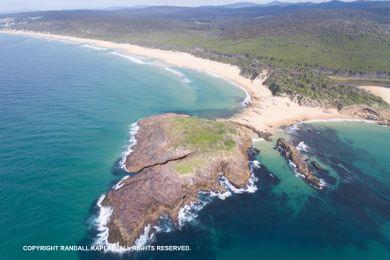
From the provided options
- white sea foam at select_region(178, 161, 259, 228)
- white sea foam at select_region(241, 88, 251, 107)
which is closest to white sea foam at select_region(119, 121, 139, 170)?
white sea foam at select_region(178, 161, 259, 228)

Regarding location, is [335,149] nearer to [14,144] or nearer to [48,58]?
[14,144]

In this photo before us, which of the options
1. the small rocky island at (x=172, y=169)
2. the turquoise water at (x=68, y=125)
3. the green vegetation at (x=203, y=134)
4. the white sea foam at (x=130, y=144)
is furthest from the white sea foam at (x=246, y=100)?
the white sea foam at (x=130, y=144)

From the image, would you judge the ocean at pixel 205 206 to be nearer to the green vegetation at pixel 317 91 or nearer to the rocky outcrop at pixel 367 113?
the rocky outcrop at pixel 367 113

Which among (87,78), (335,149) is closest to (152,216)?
(335,149)

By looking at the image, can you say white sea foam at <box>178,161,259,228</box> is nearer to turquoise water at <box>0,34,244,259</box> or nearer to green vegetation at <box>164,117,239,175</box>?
green vegetation at <box>164,117,239,175</box>

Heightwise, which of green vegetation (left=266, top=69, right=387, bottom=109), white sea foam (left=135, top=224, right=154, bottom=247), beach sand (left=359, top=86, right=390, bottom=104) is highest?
white sea foam (left=135, top=224, right=154, bottom=247)

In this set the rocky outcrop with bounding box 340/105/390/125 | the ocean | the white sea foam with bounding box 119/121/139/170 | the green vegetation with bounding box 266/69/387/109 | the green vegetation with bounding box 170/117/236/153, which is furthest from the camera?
the green vegetation with bounding box 266/69/387/109
